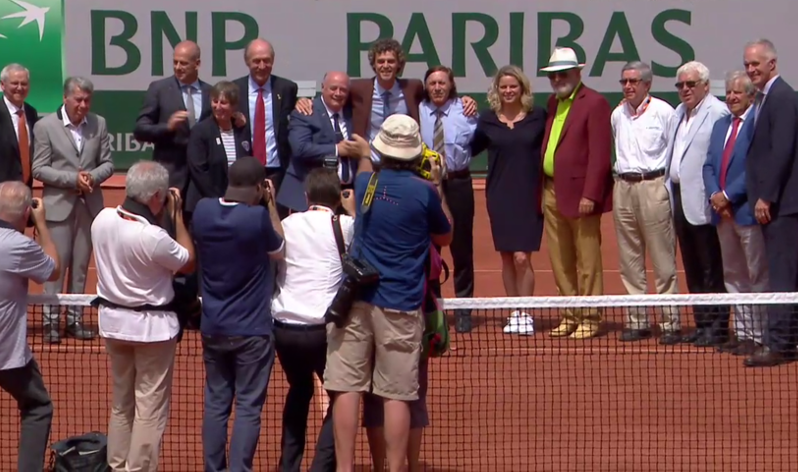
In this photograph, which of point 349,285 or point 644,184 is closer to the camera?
point 349,285

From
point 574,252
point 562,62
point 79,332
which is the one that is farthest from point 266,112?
point 574,252

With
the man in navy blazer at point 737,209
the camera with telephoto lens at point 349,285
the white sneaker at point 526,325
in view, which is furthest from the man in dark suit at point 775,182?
the camera with telephoto lens at point 349,285

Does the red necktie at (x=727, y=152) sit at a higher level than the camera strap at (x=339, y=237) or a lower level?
higher

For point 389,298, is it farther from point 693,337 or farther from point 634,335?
point 693,337

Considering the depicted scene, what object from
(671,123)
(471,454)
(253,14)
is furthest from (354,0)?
(471,454)

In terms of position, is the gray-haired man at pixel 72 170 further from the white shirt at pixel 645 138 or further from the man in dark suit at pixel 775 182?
the man in dark suit at pixel 775 182

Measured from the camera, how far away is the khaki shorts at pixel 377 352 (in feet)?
20.0

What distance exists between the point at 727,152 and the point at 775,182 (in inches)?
21.1

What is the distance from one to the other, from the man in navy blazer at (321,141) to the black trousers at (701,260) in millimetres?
2611

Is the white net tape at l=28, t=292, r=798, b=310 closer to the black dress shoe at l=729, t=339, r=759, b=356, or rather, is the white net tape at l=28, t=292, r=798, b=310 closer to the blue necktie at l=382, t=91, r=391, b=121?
the black dress shoe at l=729, t=339, r=759, b=356

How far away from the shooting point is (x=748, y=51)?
8.93 metres

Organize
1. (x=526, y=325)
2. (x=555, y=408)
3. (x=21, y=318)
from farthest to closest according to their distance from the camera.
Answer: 1. (x=526, y=325)
2. (x=555, y=408)
3. (x=21, y=318)

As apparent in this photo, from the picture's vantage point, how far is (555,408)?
806 cm

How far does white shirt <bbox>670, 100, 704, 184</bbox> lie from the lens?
380 inches
